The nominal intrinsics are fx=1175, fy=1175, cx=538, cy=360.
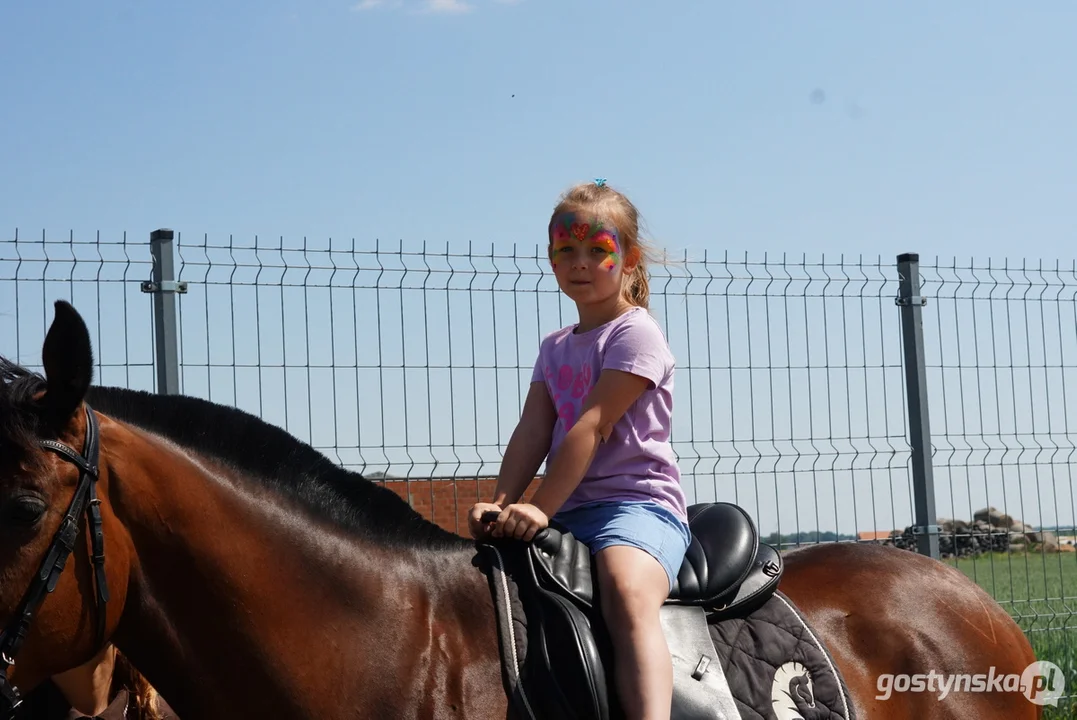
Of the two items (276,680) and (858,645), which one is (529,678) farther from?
(858,645)

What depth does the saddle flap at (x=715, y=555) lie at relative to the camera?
3.04 metres

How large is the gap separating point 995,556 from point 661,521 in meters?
5.46

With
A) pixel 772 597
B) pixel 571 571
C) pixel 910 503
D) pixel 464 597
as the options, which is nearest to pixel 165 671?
pixel 464 597

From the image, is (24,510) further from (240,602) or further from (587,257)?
(587,257)

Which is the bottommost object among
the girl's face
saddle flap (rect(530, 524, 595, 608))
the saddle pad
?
the saddle pad

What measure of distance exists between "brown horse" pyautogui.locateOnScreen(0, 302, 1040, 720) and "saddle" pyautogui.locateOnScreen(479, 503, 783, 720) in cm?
8

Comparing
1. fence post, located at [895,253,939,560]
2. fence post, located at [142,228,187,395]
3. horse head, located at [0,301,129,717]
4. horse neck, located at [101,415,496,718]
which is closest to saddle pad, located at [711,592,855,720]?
horse neck, located at [101,415,496,718]

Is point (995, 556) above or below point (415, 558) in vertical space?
below

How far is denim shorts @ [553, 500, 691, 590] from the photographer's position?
285 cm

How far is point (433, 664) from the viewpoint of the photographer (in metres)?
2.64

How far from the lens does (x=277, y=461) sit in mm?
2756

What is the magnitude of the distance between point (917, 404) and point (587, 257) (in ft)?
12.2

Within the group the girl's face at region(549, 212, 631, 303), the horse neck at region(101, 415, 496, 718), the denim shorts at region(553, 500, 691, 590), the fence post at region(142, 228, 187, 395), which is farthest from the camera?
the fence post at region(142, 228, 187, 395)

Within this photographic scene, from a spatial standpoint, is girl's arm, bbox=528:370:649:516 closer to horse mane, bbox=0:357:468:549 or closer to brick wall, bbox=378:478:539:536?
horse mane, bbox=0:357:468:549
